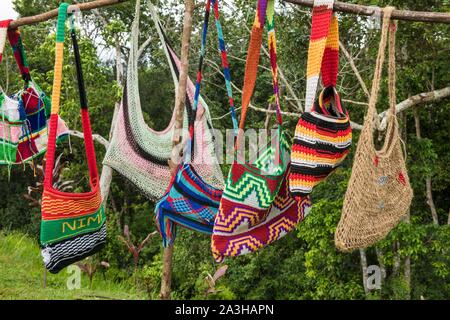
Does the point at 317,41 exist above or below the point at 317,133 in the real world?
above

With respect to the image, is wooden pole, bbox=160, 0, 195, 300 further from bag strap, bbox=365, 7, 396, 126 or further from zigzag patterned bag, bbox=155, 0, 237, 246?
bag strap, bbox=365, 7, 396, 126

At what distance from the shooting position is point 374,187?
1253mm

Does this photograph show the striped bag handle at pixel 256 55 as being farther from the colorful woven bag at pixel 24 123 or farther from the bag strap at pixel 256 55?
the colorful woven bag at pixel 24 123

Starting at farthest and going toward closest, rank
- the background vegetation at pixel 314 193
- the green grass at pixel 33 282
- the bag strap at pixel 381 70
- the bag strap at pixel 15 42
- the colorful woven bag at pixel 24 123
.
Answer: the background vegetation at pixel 314 193 < the green grass at pixel 33 282 < the colorful woven bag at pixel 24 123 < the bag strap at pixel 15 42 < the bag strap at pixel 381 70

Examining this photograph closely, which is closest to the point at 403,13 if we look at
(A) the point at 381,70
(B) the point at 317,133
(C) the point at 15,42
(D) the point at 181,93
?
(A) the point at 381,70

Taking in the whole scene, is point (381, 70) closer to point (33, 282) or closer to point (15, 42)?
point (15, 42)

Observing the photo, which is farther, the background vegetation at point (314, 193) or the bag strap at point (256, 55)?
the background vegetation at point (314, 193)

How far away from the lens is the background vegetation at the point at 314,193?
4.14m

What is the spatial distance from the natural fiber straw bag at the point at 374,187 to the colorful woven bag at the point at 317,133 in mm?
75

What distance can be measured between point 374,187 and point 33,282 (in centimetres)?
306

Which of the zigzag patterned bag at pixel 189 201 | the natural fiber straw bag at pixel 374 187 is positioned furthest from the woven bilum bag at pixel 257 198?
the natural fiber straw bag at pixel 374 187

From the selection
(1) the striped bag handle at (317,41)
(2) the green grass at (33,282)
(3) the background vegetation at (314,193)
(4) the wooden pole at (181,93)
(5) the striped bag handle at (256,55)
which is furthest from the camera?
(3) the background vegetation at (314,193)

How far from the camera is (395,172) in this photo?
133cm

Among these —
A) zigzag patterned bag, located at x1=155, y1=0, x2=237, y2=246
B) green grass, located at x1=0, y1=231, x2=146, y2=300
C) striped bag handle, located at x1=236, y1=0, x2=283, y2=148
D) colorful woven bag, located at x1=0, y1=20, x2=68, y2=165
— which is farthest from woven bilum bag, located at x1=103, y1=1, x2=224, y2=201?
green grass, located at x1=0, y1=231, x2=146, y2=300
